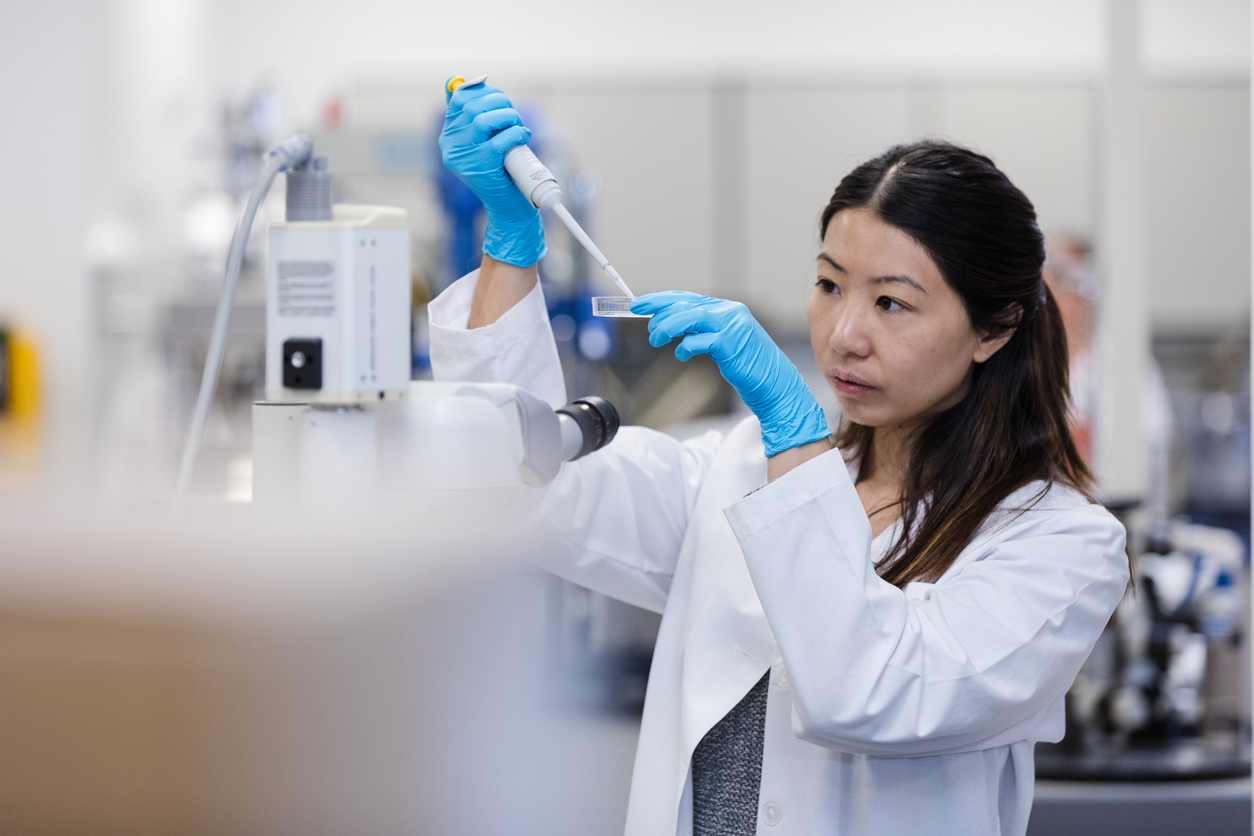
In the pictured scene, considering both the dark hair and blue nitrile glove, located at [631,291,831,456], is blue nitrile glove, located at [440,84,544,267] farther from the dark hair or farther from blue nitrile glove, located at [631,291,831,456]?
the dark hair

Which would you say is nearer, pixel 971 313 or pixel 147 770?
pixel 147 770

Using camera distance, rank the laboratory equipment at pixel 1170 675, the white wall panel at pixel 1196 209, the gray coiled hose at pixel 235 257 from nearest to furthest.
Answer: the gray coiled hose at pixel 235 257, the laboratory equipment at pixel 1170 675, the white wall panel at pixel 1196 209

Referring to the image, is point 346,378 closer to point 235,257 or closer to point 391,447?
point 391,447

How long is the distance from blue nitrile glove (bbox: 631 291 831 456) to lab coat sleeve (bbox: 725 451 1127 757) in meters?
0.06

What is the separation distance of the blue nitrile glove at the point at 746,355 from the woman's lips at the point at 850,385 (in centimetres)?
11

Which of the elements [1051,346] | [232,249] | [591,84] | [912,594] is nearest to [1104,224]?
[1051,346]

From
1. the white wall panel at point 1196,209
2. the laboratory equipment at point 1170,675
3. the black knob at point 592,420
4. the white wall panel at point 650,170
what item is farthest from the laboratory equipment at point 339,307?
the white wall panel at point 1196,209

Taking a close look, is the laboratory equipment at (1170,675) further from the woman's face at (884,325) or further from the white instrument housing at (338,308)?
the white instrument housing at (338,308)

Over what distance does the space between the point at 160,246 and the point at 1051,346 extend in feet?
10.6

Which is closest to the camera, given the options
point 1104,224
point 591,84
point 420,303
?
point 1104,224

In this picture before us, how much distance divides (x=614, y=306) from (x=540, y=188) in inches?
4.5

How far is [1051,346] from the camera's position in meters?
1.08

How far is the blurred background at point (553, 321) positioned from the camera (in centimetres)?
28

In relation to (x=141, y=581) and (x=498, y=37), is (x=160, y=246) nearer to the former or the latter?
(x=498, y=37)
